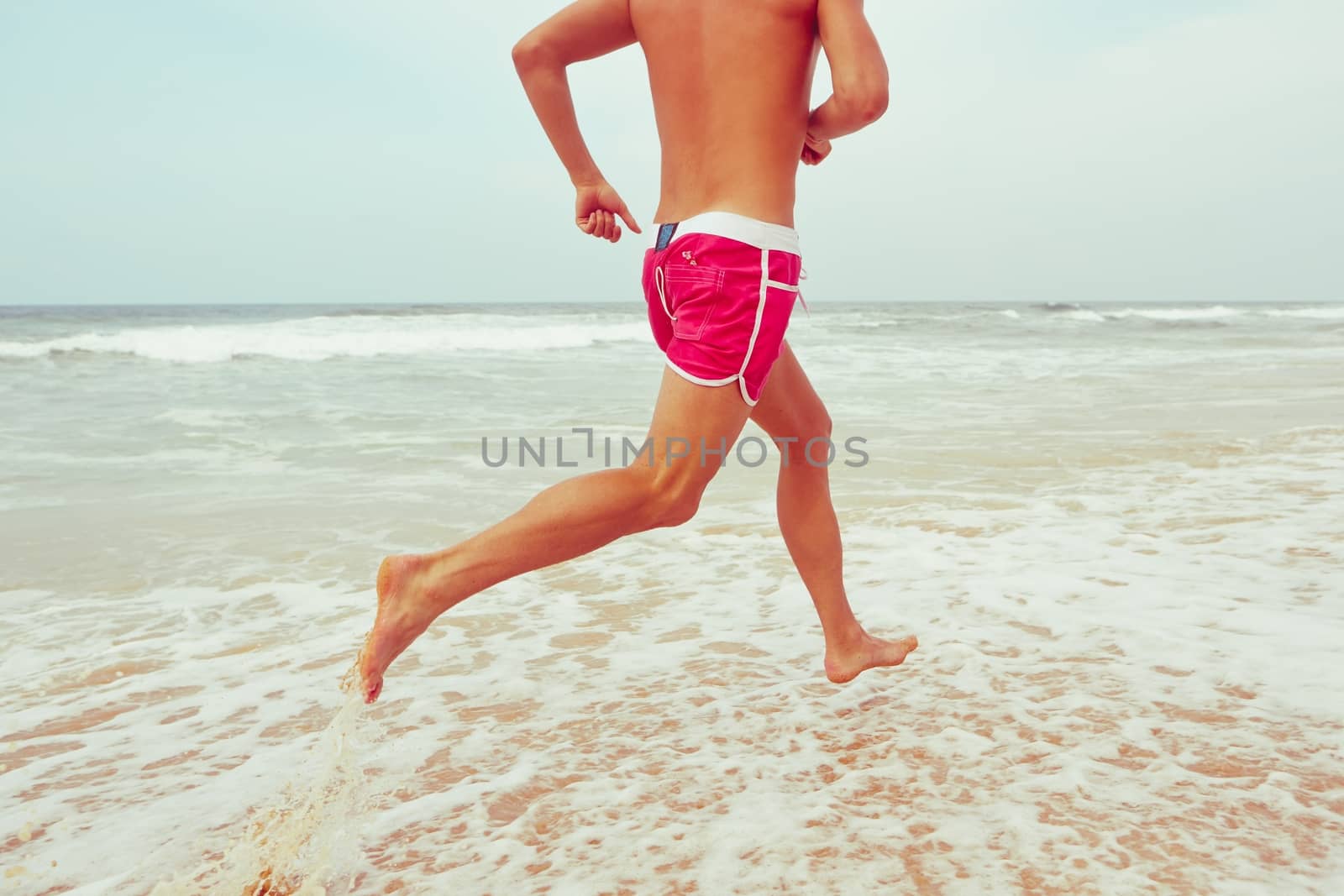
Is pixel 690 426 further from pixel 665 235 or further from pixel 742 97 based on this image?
pixel 742 97

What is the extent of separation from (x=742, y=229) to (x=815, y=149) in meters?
0.29

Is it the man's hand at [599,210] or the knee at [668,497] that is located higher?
the man's hand at [599,210]

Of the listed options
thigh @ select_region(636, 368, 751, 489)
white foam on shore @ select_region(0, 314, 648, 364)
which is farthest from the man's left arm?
white foam on shore @ select_region(0, 314, 648, 364)

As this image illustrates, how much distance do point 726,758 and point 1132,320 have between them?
33.2 m

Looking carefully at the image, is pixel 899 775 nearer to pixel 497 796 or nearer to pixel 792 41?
pixel 497 796

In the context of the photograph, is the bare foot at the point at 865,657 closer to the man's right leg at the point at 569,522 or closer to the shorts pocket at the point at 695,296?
the man's right leg at the point at 569,522

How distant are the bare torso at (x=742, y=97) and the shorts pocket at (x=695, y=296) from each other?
142 mm

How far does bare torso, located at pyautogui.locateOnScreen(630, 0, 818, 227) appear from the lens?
2010 millimetres

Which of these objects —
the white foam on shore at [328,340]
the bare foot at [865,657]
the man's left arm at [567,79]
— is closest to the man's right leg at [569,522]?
the man's left arm at [567,79]

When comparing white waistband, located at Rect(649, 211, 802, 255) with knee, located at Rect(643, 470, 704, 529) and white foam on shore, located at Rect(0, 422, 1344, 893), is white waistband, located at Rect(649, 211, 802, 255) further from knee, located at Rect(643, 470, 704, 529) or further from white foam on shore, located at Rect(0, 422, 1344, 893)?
white foam on shore, located at Rect(0, 422, 1344, 893)

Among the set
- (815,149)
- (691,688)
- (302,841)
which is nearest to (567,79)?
(815,149)

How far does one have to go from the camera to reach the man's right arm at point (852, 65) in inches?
73.0

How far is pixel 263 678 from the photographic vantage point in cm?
275

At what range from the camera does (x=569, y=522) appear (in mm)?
1938
